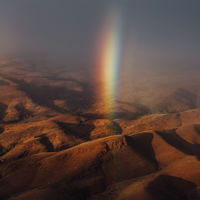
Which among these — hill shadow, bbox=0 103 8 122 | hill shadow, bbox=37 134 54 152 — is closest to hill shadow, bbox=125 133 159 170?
hill shadow, bbox=37 134 54 152

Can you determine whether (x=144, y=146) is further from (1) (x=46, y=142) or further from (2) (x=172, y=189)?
(1) (x=46, y=142)

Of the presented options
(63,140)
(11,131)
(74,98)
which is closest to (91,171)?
(63,140)

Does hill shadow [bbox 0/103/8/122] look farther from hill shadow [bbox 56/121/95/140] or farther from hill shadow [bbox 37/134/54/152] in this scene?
hill shadow [bbox 37/134/54/152]

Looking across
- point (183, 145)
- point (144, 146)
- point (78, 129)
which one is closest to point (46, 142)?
point (78, 129)

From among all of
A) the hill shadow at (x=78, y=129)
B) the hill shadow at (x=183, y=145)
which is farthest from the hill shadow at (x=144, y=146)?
the hill shadow at (x=78, y=129)

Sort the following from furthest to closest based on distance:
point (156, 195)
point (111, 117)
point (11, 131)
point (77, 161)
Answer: point (111, 117), point (11, 131), point (77, 161), point (156, 195)

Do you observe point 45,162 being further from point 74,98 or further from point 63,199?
point 74,98

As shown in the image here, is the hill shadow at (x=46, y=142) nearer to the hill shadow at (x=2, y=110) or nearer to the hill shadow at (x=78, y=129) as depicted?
the hill shadow at (x=78, y=129)
